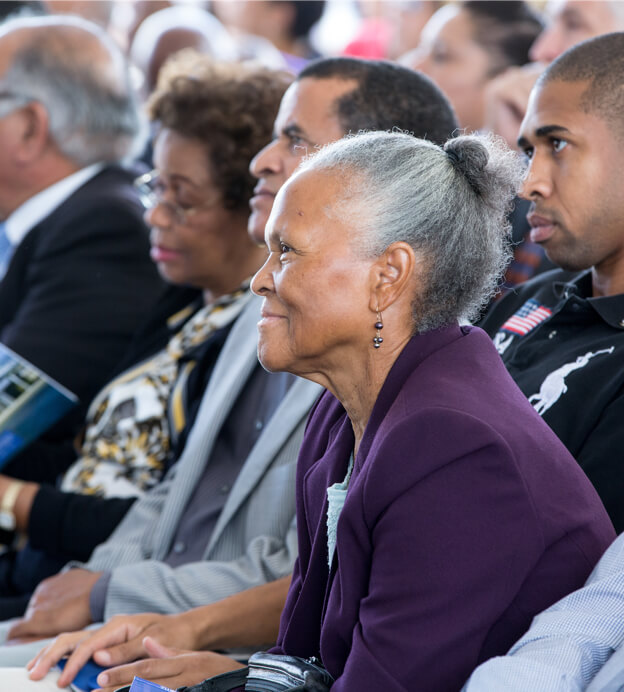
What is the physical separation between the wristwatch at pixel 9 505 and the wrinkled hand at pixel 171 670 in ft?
2.95

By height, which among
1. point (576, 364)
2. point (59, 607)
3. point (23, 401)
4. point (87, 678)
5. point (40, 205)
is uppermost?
point (576, 364)

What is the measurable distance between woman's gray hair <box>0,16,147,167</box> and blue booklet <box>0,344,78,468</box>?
1.03 meters

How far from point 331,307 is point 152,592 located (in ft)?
2.79

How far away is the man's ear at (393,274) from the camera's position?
1471mm

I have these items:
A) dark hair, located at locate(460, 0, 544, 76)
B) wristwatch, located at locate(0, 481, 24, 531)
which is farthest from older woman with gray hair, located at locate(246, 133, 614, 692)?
dark hair, located at locate(460, 0, 544, 76)

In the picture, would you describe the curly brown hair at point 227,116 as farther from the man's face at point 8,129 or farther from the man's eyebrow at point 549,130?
the man's eyebrow at point 549,130

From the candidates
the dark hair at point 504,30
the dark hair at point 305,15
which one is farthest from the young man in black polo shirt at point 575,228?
the dark hair at point 305,15

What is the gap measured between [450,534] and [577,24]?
2991mm

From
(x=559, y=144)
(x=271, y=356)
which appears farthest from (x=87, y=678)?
(x=559, y=144)

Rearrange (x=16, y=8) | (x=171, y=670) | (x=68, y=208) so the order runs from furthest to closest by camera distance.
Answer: (x=16, y=8)
(x=68, y=208)
(x=171, y=670)

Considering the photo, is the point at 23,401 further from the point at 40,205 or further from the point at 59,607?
the point at 40,205

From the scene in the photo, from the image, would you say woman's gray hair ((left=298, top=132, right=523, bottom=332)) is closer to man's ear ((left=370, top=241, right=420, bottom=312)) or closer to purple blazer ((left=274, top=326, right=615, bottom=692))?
man's ear ((left=370, top=241, right=420, bottom=312))

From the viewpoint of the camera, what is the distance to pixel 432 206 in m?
1.49

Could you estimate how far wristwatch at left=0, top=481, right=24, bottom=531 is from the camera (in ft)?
8.34
